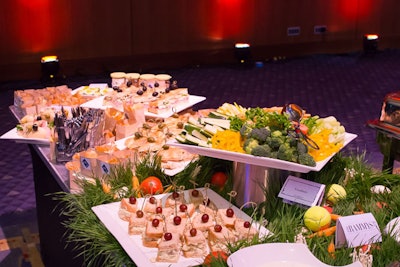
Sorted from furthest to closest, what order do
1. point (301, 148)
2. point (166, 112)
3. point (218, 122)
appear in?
1. point (166, 112)
2. point (218, 122)
3. point (301, 148)

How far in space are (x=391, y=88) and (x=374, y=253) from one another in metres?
6.09

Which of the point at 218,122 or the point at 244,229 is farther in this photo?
the point at 218,122

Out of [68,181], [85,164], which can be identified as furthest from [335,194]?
[68,181]

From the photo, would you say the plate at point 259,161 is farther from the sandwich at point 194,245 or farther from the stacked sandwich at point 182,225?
the sandwich at point 194,245

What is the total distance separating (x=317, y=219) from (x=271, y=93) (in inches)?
207

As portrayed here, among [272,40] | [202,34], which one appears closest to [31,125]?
[202,34]

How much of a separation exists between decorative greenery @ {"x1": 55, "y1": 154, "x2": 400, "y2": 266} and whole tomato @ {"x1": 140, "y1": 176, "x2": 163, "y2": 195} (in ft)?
0.18

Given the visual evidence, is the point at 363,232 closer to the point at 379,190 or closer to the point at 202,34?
the point at 379,190

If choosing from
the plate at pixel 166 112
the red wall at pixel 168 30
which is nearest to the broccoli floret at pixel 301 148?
the plate at pixel 166 112

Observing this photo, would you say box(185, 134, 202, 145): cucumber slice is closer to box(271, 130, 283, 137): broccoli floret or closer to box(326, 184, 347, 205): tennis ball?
box(271, 130, 283, 137): broccoli floret

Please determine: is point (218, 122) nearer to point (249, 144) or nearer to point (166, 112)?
point (249, 144)

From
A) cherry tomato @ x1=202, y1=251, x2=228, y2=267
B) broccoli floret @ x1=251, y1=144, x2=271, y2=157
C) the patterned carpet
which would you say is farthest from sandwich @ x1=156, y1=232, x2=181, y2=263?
the patterned carpet

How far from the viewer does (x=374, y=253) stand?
72.6 inches

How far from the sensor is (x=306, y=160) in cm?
206
